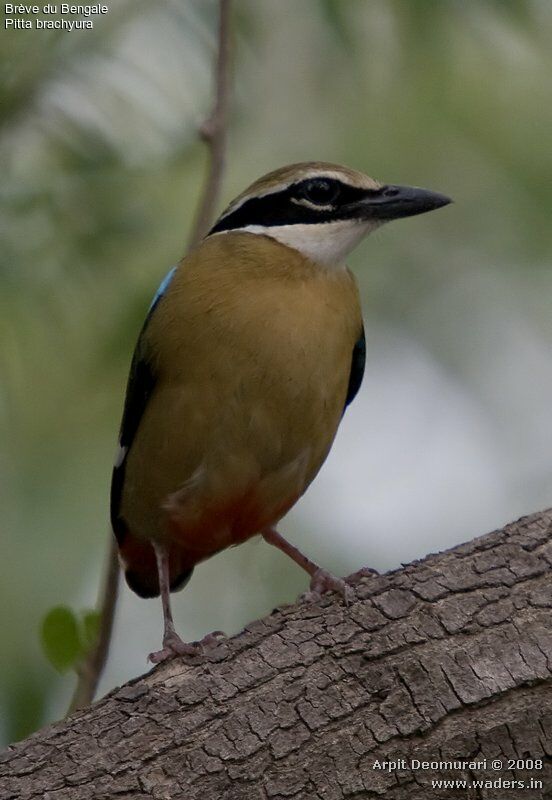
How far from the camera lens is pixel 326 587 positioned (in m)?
5.67

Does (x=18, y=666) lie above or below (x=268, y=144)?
below

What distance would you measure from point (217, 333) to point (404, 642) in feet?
6.05

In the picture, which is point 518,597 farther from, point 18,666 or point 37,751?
point 18,666

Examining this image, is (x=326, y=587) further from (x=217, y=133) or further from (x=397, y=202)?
(x=217, y=133)

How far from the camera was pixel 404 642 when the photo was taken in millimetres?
4809

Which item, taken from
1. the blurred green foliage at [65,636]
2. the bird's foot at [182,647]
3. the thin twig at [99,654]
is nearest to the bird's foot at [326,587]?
the bird's foot at [182,647]

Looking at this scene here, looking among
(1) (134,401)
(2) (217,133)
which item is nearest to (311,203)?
(2) (217,133)

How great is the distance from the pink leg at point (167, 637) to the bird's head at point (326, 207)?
68.8 inches

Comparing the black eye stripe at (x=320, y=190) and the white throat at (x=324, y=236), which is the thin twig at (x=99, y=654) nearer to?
the white throat at (x=324, y=236)

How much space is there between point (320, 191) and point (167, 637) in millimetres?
2246

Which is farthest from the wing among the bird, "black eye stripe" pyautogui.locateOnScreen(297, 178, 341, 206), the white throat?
→ "black eye stripe" pyautogui.locateOnScreen(297, 178, 341, 206)

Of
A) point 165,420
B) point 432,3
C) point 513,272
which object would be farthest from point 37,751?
point 513,272

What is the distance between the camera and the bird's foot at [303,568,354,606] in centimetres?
510

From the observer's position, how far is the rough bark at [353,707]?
454 centimetres
